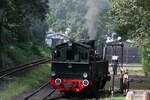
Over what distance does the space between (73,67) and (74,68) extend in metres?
0.07

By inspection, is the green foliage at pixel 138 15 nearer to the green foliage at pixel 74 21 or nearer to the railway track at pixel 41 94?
the railway track at pixel 41 94

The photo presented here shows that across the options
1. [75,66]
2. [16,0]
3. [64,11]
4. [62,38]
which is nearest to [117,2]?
[75,66]

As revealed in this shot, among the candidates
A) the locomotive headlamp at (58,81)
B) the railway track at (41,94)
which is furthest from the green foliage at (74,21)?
the locomotive headlamp at (58,81)

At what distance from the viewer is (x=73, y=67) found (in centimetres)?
1825

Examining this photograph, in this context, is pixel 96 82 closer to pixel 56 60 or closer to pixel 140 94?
pixel 56 60

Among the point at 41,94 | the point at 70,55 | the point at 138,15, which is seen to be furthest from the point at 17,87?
the point at 138,15

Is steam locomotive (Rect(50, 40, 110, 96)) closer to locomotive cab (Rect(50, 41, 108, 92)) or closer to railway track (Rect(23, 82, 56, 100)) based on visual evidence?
locomotive cab (Rect(50, 41, 108, 92))

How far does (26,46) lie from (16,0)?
2455cm

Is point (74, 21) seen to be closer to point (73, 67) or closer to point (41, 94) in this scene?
point (41, 94)

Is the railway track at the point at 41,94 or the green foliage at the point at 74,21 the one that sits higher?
the green foliage at the point at 74,21

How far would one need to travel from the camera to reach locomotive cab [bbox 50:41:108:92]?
17922mm

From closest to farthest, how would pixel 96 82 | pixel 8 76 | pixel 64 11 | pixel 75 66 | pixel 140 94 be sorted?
pixel 140 94, pixel 75 66, pixel 96 82, pixel 8 76, pixel 64 11

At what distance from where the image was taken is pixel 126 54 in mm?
57312

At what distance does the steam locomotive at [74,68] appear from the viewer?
17.9 meters
